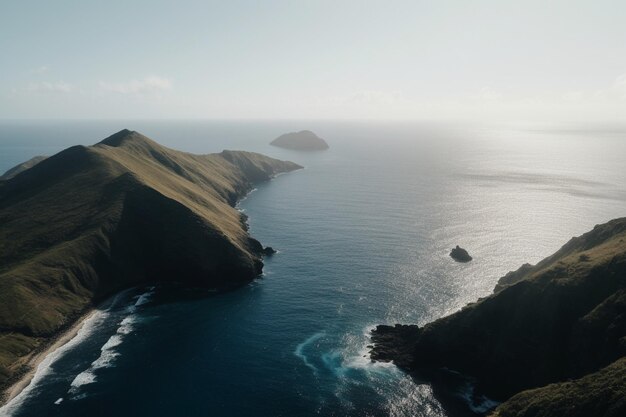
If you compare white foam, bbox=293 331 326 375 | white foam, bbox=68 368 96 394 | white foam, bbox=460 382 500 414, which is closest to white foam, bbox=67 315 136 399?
white foam, bbox=68 368 96 394

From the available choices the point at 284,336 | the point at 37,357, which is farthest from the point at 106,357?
the point at 284,336

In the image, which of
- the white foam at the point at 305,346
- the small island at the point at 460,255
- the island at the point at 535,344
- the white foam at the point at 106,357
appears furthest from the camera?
the small island at the point at 460,255

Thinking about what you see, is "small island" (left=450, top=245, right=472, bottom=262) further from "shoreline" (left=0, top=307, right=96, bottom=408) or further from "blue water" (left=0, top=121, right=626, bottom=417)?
"shoreline" (left=0, top=307, right=96, bottom=408)

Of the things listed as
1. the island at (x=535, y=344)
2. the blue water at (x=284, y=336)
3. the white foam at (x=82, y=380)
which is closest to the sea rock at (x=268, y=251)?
the blue water at (x=284, y=336)

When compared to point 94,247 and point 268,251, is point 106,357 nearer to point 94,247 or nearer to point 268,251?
point 94,247

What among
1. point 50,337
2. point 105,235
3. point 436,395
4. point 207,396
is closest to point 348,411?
point 436,395

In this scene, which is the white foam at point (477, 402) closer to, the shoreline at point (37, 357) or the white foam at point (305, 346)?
the white foam at point (305, 346)
